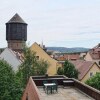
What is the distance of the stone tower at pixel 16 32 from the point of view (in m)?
78.8

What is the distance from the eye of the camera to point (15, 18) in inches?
3214

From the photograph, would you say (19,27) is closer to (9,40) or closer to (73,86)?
(9,40)

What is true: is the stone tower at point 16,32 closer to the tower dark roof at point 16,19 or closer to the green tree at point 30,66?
the tower dark roof at point 16,19

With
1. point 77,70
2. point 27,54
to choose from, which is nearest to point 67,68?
point 77,70

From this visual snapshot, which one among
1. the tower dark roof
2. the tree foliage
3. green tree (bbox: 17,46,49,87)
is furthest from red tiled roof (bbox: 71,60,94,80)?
the tower dark roof

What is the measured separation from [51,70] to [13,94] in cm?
2421

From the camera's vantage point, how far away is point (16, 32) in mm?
79688

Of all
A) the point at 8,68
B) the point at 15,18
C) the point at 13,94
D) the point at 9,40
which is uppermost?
the point at 15,18

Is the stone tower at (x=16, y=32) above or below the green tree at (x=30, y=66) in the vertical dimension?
above

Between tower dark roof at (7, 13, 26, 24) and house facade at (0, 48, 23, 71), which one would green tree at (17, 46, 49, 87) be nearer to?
house facade at (0, 48, 23, 71)

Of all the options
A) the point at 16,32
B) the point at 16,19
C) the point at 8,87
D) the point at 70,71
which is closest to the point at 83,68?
the point at 70,71

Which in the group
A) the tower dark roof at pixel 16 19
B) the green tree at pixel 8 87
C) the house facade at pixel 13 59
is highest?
the tower dark roof at pixel 16 19

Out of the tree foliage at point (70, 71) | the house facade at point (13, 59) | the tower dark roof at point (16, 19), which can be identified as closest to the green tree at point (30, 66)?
the house facade at point (13, 59)

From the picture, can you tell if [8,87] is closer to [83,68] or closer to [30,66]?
[30,66]
